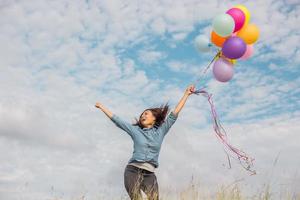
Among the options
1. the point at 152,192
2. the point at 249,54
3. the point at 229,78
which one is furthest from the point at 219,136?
the point at 152,192

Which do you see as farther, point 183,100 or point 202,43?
point 202,43

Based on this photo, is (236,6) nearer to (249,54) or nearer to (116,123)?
(249,54)

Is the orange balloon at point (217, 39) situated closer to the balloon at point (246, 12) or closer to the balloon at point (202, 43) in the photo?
the balloon at point (202, 43)

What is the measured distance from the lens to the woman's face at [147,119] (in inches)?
211

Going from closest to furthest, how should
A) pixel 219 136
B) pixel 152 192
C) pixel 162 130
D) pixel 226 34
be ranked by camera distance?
A: 1. pixel 152 192
2. pixel 162 130
3. pixel 226 34
4. pixel 219 136

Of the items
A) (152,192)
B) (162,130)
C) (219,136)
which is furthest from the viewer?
(219,136)

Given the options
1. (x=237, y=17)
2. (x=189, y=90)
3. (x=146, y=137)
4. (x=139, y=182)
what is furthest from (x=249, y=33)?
(x=139, y=182)

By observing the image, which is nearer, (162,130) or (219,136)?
(162,130)

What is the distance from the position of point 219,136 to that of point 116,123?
5.69ft

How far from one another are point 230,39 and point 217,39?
29 centimetres

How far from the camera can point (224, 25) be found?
559 centimetres

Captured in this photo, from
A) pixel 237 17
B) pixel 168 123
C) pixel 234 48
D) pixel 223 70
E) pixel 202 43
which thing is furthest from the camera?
pixel 202 43

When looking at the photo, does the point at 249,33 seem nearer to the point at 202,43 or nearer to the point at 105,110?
the point at 202,43

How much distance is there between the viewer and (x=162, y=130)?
519cm
